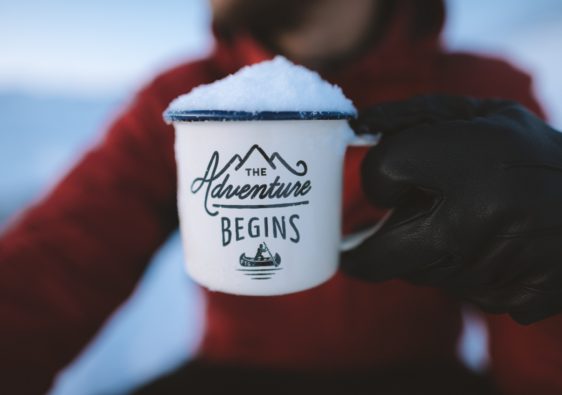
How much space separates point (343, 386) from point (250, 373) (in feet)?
0.81

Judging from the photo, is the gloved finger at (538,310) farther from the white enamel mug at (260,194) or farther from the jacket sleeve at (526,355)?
the white enamel mug at (260,194)

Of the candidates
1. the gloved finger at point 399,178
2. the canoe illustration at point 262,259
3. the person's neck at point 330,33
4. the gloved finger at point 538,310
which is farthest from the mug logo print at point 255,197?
the person's neck at point 330,33

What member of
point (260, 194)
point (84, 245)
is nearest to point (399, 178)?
point (260, 194)

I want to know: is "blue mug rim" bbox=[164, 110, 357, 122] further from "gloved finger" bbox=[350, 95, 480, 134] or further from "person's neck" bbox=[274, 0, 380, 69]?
"person's neck" bbox=[274, 0, 380, 69]

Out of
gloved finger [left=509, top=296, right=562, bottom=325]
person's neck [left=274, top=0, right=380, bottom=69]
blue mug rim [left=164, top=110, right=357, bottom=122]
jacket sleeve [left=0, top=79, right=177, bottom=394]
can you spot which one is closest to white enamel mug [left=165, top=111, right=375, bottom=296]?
blue mug rim [left=164, top=110, right=357, bottom=122]

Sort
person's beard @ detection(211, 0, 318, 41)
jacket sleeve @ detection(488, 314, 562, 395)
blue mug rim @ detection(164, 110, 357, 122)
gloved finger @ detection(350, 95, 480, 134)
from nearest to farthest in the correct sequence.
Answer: blue mug rim @ detection(164, 110, 357, 122), gloved finger @ detection(350, 95, 480, 134), jacket sleeve @ detection(488, 314, 562, 395), person's beard @ detection(211, 0, 318, 41)

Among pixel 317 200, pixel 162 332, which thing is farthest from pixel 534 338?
pixel 162 332

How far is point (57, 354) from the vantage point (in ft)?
2.43

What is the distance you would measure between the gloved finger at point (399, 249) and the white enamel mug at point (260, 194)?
67 millimetres

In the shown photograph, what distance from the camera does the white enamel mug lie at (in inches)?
16.3

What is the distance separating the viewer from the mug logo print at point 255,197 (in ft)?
1.38

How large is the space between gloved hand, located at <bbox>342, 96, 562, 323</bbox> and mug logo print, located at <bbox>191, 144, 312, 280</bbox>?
138mm

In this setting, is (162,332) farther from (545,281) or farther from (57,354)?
(545,281)

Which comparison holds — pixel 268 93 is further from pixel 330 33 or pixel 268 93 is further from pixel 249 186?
pixel 330 33
